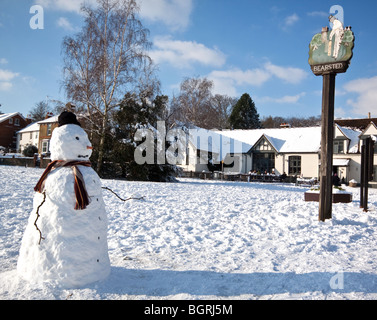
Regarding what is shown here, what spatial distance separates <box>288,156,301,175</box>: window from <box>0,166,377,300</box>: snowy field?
80.9 ft

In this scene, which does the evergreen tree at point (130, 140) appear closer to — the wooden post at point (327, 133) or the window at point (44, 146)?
the wooden post at point (327, 133)

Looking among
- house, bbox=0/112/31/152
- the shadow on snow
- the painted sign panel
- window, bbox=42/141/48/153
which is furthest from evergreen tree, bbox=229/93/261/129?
the shadow on snow

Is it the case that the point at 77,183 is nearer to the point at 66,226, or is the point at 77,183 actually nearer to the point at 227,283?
the point at 66,226

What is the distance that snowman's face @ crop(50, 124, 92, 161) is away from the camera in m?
3.89

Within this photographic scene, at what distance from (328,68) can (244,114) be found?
45.1m

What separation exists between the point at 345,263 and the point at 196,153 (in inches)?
1233

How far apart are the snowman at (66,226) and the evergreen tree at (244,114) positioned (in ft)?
162

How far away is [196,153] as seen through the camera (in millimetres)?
36281

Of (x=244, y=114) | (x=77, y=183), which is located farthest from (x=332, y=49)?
(x=244, y=114)

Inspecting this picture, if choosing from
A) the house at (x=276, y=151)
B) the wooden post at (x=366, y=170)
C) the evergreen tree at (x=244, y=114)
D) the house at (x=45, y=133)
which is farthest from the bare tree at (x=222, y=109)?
the wooden post at (x=366, y=170)

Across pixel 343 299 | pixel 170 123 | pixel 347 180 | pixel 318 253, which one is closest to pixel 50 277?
pixel 343 299

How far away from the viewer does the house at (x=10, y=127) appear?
1920 inches

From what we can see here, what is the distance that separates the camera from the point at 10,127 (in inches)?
1965
